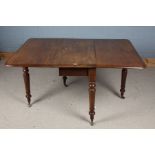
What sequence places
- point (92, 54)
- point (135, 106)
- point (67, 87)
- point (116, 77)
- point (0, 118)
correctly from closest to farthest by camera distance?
point (92, 54)
point (0, 118)
point (135, 106)
point (67, 87)
point (116, 77)

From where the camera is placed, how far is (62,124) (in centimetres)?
168

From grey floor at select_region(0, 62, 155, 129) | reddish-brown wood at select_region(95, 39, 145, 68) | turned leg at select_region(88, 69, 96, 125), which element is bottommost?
grey floor at select_region(0, 62, 155, 129)

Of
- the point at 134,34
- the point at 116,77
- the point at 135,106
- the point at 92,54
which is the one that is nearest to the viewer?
the point at 92,54

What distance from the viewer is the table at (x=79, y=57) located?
1.44 meters

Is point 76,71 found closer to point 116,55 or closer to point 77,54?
point 77,54

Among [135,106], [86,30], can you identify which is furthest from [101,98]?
[86,30]

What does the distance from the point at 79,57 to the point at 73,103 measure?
0.56m

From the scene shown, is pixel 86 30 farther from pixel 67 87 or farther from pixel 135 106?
pixel 135 106

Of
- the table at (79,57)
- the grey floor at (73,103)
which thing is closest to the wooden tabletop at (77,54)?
the table at (79,57)

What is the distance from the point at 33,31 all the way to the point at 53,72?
65cm

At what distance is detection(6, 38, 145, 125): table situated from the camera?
1.44m

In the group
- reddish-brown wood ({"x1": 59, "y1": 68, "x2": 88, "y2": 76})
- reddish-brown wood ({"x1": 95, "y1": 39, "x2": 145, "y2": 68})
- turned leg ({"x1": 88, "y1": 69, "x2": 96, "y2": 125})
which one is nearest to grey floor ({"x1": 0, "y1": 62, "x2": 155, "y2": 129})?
turned leg ({"x1": 88, "y1": 69, "x2": 96, "y2": 125})

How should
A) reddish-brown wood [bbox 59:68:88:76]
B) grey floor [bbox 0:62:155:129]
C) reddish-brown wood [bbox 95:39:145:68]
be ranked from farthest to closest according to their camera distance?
grey floor [bbox 0:62:155:129], reddish-brown wood [bbox 59:68:88:76], reddish-brown wood [bbox 95:39:145:68]

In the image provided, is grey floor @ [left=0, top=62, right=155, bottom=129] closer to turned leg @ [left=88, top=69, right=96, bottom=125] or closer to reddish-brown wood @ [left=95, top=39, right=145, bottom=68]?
turned leg @ [left=88, top=69, right=96, bottom=125]
